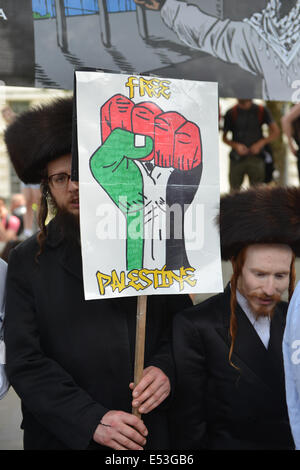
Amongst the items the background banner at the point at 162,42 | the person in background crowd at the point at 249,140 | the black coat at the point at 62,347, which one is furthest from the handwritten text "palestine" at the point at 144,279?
the person in background crowd at the point at 249,140

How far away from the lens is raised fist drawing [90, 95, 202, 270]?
182 cm

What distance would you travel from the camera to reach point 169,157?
1899mm

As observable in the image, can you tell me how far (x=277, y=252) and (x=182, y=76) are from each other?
691mm

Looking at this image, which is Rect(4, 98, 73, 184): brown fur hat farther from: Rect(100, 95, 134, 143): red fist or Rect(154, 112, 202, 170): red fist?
Rect(154, 112, 202, 170): red fist

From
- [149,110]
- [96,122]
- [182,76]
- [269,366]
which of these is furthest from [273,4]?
[269,366]

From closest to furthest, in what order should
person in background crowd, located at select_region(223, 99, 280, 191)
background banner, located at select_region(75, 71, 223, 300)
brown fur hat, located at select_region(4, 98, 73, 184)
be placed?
background banner, located at select_region(75, 71, 223, 300), brown fur hat, located at select_region(4, 98, 73, 184), person in background crowd, located at select_region(223, 99, 280, 191)

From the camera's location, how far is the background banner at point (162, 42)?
185 centimetres

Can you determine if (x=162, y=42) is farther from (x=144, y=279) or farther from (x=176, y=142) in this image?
(x=144, y=279)

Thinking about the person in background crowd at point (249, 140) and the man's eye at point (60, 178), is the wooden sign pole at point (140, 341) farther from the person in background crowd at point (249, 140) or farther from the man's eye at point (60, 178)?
the person in background crowd at point (249, 140)

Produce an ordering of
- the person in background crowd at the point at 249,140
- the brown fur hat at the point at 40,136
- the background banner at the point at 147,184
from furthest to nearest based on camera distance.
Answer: the person in background crowd at the point at 249,140 < the brown fur hat at the point at 40,136 < the background banner at the point at 147,184

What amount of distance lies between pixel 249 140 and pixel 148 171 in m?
3.98

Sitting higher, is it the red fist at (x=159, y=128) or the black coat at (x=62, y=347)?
the red fist at (x=159, y=128)

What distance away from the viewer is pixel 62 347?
1.90 m

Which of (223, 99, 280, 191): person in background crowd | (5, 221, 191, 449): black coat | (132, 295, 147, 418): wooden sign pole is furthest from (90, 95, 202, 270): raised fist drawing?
(223, 99, 280, 191): person in background crowd
